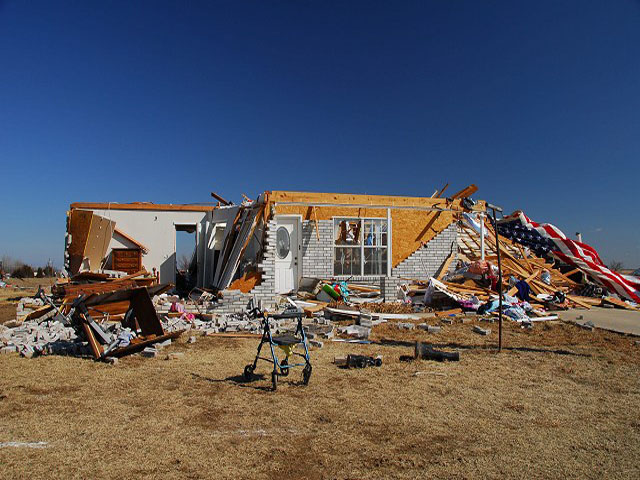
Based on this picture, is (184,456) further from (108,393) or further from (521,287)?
(521,287)

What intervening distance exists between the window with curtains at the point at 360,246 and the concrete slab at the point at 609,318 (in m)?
5.64

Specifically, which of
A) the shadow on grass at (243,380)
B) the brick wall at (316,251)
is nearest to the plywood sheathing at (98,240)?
the brick wall at (316,251)

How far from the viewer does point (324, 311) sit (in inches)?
431

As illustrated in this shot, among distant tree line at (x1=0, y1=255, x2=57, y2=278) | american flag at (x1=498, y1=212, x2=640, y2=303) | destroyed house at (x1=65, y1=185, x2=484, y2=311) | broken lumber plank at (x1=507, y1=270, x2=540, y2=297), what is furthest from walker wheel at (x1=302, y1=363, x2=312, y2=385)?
distant tree line at (x1=0, y1=255, x2=57, y2=278)

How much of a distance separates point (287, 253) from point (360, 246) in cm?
248

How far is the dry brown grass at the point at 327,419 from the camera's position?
3414 millimetres

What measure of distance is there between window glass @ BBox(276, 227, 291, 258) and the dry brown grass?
723 cm

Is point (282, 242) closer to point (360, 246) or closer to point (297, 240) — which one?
point (297, 240)

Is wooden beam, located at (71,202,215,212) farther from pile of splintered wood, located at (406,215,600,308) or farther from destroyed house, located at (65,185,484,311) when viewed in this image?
pile of splintered wood, located at (406,215,600,308)

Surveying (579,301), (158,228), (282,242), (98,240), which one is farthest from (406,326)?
(98,240)

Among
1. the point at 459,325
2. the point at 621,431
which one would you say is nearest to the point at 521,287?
the point at 459,325

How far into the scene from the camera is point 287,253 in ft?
46.8

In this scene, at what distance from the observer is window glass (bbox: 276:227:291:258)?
14188mm

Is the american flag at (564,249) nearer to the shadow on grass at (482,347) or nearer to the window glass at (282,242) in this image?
the shadow on grass at (482,347)
